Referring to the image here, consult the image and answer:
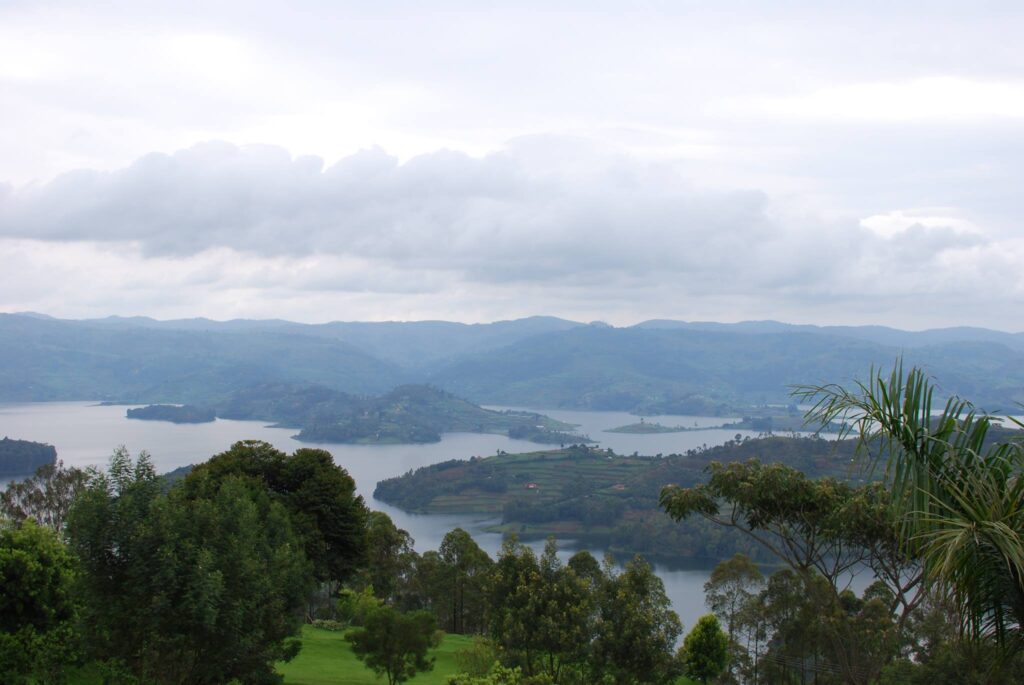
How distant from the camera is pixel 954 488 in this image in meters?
4.77

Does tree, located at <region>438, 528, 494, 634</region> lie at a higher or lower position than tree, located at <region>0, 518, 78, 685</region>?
lower

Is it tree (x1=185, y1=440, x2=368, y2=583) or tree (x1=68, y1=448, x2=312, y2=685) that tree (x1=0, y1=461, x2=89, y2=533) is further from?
tree (x1=68, y1=448, x2=312, y2=685)

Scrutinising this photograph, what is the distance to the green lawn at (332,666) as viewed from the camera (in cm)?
2047

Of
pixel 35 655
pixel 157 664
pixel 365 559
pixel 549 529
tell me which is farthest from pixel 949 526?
pixel 549 529

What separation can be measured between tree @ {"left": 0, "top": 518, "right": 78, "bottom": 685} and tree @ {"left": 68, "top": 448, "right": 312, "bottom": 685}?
242cm

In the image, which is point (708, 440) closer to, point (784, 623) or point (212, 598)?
point (784, 623)

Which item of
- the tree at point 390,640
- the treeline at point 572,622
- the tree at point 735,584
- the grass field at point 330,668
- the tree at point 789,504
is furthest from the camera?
the tree at point 735,584

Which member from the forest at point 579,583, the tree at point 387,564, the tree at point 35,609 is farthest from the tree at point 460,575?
the tree at point 35,609

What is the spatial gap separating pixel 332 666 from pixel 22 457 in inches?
4162

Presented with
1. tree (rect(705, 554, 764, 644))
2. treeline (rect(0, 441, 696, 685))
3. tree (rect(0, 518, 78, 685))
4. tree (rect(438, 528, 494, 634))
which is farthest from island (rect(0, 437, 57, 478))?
tree (rect(0, 518, 78, 685))

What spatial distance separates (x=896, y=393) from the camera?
507 cm

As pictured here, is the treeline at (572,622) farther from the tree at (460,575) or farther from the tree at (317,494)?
the tree at (460,575)

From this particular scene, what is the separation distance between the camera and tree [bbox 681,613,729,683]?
1114 inches

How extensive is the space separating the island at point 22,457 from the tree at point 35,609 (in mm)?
102650
